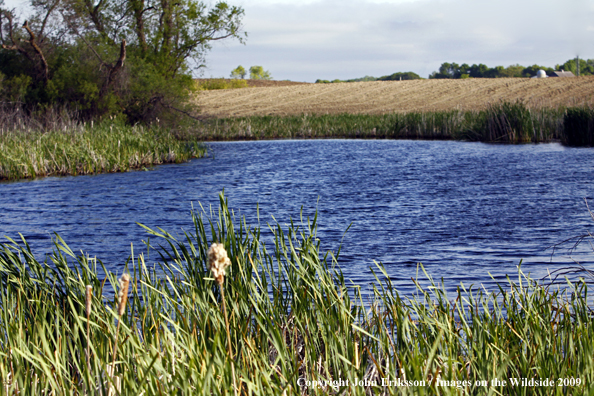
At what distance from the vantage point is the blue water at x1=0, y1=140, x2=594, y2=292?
249 inches

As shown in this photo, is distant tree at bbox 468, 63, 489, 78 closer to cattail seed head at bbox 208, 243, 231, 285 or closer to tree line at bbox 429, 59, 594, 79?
tree line at bbox 429, 59, 594, 79

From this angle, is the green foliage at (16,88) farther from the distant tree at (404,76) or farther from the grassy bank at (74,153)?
the distant tree at (404,76)

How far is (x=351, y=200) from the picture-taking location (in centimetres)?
1047

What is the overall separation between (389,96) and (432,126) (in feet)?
100

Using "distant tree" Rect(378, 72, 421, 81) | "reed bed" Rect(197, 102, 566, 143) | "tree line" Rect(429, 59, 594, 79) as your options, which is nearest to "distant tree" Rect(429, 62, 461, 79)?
"tree line" Rect(429, 59, 594, 79)

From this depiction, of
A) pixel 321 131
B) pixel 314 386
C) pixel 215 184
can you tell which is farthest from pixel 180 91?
pixel 314 386

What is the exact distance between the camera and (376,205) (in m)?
9.88

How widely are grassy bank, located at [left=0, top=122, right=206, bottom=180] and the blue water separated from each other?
0.72m

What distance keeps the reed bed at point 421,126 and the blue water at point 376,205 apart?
181 inches

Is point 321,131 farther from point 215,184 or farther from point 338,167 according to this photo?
point 215,184

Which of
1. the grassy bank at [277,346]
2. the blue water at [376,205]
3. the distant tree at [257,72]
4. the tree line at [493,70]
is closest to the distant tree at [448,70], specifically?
the tree line at [493,70]

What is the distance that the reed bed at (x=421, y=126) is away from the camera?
75.7 feet

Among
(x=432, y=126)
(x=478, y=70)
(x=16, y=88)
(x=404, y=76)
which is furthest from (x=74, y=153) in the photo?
(x=478, y=70)

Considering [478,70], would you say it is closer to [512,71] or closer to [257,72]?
[512,71]
